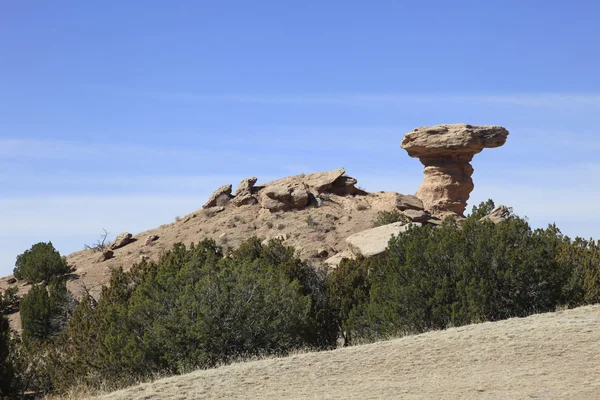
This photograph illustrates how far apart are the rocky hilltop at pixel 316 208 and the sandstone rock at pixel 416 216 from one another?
2.5 inches

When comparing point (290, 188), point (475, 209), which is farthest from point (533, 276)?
point (290, 188)

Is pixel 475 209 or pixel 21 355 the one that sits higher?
pixel 475 209

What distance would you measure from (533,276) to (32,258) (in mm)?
38325

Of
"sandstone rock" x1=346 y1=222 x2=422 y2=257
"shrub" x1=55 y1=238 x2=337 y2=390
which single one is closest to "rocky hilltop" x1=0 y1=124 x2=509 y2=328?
"sandstone rock" x1=346 y1=222 x2=422 y2=257

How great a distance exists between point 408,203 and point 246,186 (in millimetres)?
12592

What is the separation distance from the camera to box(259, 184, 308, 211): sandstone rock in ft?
169

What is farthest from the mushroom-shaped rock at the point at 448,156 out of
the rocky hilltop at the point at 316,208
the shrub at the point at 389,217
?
the shrub at the point at 389,217

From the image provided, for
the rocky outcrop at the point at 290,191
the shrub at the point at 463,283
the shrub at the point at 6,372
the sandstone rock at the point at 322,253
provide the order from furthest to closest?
the rocky outcrop at the point at 290,191, the sandstone rock at the point at 322,253, the shrub at the point at 6,372, the shrub at the point at 463,283

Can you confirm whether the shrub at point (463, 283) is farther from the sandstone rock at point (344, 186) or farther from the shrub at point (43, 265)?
the shrub at point (43, 265)

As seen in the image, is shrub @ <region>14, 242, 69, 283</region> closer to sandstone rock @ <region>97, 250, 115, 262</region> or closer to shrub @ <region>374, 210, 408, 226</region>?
sandstone rock @ <region>97, 250, 115, 262</region>

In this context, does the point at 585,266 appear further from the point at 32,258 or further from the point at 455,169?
the point at 32,258

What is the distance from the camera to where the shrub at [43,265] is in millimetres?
52438

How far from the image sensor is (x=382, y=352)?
17.7 meters

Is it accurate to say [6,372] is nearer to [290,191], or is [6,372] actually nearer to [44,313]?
[44,313]
